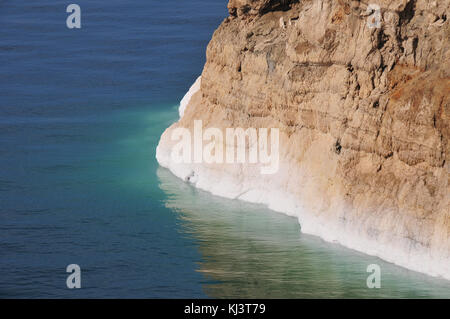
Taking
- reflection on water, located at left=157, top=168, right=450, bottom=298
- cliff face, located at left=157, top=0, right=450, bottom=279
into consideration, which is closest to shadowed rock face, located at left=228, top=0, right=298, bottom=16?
cliff face, located at left=157, top=0, right=450, bottom=279

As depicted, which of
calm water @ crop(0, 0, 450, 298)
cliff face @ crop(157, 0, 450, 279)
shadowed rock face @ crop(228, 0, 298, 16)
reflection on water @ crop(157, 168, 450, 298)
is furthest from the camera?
shadowed rock face @ crop(228, 0, 298, 16)

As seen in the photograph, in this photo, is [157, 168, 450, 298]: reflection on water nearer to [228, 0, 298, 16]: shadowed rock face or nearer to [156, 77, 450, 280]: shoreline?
[156, 77, 450, 280]: shoreline

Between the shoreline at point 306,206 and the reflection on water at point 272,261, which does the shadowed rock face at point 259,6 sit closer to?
the shoreline at point 306,206

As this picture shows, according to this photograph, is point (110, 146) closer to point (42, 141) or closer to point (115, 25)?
point (42, 141)

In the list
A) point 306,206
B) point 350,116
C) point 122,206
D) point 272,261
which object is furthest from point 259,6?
point 272,261

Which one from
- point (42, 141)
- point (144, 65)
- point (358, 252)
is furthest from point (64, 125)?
point (358, 252)

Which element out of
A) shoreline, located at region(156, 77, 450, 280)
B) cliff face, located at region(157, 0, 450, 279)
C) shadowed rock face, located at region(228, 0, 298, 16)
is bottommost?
shoreline, located at region(156, 77, 450, 280)

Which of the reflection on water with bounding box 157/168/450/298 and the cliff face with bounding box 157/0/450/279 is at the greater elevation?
the cliff face with bounding box 157/0/450/279
